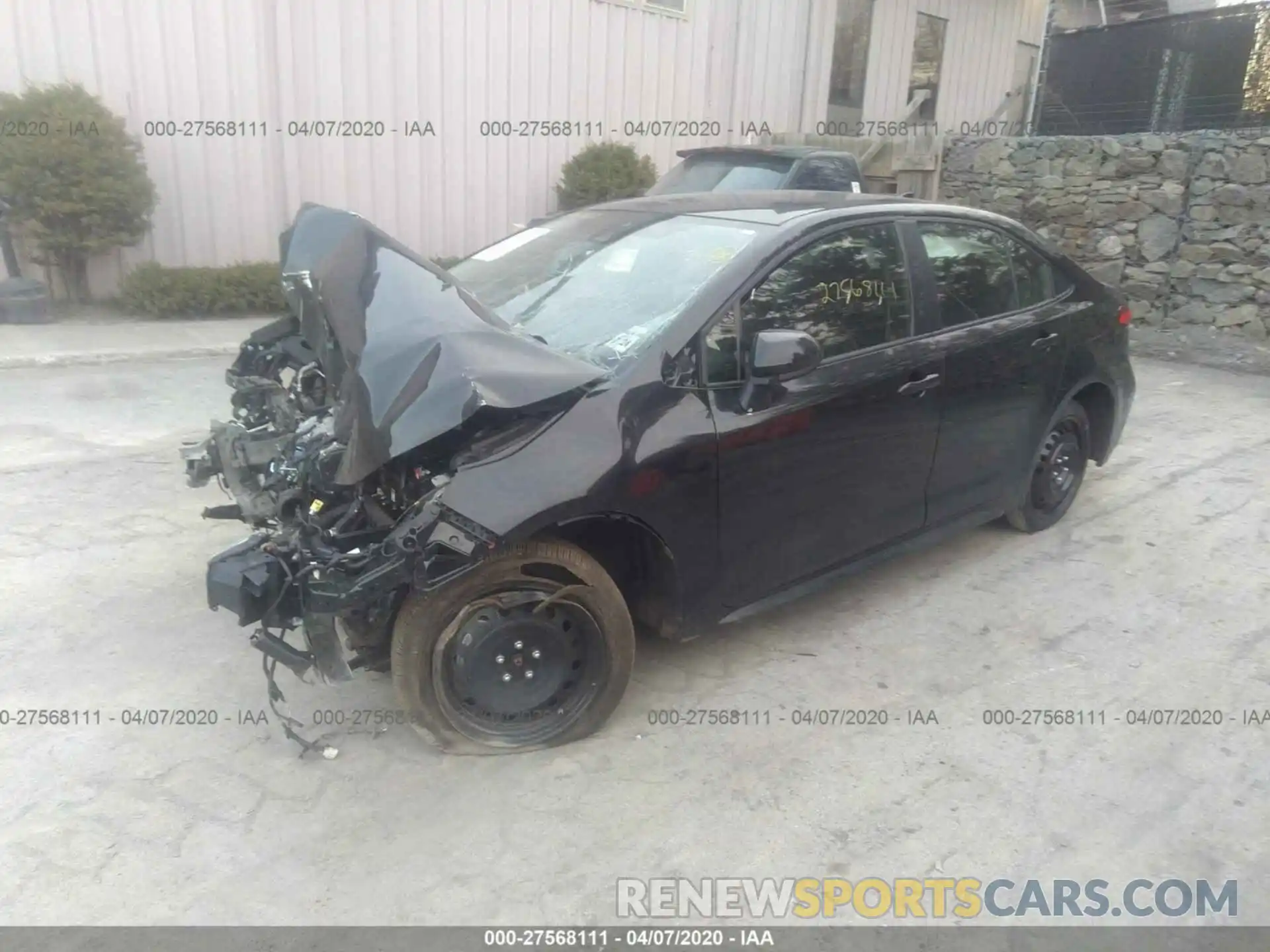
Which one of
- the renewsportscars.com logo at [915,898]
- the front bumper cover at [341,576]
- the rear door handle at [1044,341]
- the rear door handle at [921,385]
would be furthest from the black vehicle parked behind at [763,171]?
the renewsportscars.com logo at [915,898]

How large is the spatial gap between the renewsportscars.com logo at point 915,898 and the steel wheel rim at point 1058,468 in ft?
8.33

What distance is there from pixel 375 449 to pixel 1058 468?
3.79 metres

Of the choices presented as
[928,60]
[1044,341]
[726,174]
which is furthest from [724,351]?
[928,60]

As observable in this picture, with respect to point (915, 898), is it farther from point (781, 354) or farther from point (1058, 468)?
point (1058, 468)

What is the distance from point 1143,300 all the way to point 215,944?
10561 millimetres

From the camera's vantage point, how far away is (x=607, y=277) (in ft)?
12.6

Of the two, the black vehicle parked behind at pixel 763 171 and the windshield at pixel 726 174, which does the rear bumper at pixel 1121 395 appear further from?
the windshield at pixel 726 174

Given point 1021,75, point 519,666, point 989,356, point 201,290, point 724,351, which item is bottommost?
point 519,666

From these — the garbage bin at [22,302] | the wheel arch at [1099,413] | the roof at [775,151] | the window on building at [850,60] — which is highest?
the window on building at [850,60]

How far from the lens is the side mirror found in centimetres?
328

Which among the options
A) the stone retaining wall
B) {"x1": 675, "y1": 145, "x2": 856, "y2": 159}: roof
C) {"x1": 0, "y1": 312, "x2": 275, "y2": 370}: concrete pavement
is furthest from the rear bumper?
{"x1": 0, "y1": 312, "x2": 275, "y2": 370}: concrete pavement

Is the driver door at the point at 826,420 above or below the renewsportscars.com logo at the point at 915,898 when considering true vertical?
above

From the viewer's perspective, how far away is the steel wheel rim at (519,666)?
10.2 feet

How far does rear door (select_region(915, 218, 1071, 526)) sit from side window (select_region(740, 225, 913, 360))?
227 mm
